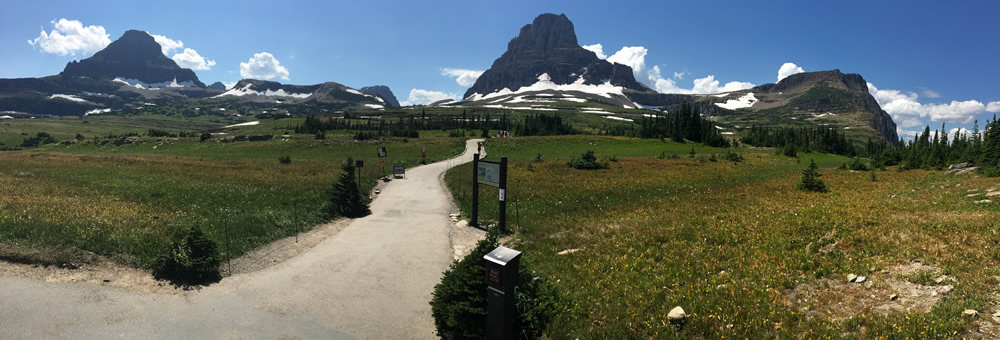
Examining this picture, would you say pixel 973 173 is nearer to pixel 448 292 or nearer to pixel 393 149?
pixel 448 292

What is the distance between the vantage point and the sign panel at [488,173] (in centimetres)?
1910

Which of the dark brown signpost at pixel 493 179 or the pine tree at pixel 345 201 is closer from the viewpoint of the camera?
the dark brown signpost at pixel 493 179

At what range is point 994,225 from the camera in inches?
452

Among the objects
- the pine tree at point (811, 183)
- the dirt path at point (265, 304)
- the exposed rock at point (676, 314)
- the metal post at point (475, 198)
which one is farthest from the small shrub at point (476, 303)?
the pine tree at point (811, 183)

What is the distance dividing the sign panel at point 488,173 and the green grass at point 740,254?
100 inches

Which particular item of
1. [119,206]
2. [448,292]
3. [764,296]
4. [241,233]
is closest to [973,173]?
[764,296]

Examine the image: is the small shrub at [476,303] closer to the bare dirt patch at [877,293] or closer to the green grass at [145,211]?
the bare dirt patch at [877,293]

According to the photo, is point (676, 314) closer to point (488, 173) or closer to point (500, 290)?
point (500, 290)

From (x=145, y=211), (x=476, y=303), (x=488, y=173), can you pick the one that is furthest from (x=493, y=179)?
(x=145, y=211)

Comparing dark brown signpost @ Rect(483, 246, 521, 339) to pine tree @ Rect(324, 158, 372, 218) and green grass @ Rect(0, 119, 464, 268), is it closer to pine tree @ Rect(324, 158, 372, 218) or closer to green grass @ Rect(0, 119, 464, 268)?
green grass @ Rect(0, 119, 464, 268)

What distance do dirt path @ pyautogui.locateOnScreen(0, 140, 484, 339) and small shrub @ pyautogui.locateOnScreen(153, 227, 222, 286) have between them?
663 mm

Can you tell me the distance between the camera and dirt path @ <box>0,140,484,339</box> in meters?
9.20

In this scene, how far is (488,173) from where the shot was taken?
776 inches

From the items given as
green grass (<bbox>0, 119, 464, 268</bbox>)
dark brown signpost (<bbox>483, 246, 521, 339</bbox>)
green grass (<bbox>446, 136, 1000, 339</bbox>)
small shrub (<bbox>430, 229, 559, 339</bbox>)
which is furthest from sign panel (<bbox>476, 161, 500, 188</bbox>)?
dark brown signpost (<bbox>483, 246, 521, 339</bbox>)
